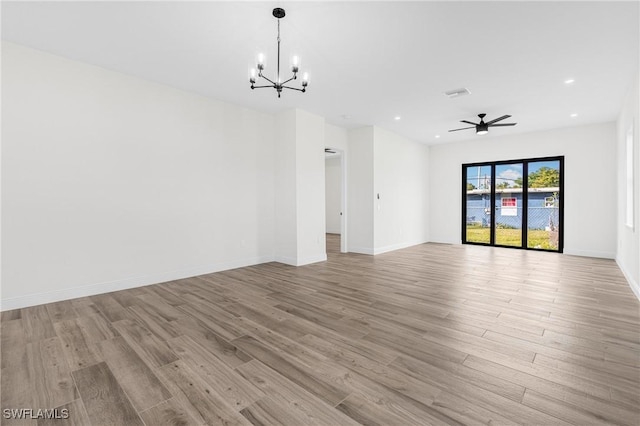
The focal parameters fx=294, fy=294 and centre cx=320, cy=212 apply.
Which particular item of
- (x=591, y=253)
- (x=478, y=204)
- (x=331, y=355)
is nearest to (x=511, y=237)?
(x=478, y=204)

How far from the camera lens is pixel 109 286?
12.8 feet

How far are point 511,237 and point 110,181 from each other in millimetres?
8925

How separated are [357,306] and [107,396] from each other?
233 centimetres

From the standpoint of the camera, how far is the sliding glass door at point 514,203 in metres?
7.28

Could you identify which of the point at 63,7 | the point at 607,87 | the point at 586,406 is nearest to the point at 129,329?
the point at 63,7

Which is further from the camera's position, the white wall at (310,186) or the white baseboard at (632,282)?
the white wall at (310,186)

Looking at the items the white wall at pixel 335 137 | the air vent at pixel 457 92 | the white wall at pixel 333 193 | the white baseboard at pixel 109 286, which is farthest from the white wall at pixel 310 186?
the white wall at pixel 333 193

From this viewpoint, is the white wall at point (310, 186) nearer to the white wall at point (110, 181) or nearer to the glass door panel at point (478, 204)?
the white wall at point (110, 181)

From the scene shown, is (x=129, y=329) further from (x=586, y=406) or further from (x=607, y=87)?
(x=607, y=87)

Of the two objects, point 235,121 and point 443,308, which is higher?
point 235,121

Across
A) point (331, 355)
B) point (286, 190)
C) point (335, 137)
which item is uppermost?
point (335, 137)

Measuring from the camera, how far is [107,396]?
5.87 ft

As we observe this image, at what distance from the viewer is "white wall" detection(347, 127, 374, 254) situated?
273 inches

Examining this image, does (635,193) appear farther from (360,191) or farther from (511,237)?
(360,191)
